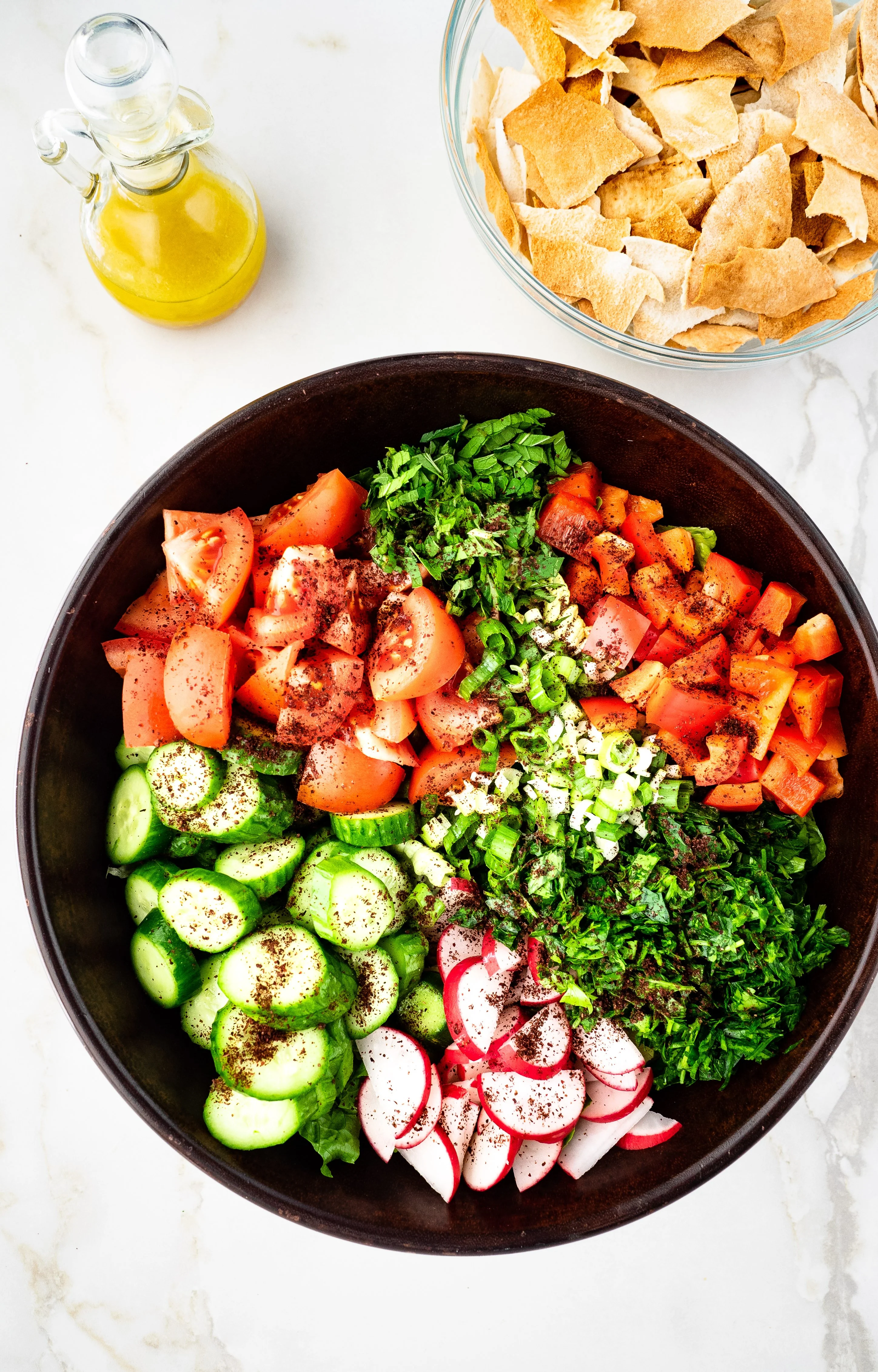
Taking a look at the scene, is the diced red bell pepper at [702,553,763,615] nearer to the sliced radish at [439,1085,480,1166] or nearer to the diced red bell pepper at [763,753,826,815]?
the diced red bell pepper at [763,753,826,815]

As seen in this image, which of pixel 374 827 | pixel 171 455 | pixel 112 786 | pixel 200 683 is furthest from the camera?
pixel 171 455

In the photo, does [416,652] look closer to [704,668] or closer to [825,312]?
[704,668]

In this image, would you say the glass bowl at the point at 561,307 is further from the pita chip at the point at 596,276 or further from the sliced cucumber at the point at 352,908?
the sliced cucumber at the point at 352,908

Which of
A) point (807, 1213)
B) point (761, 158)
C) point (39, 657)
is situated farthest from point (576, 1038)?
point (761, 158)

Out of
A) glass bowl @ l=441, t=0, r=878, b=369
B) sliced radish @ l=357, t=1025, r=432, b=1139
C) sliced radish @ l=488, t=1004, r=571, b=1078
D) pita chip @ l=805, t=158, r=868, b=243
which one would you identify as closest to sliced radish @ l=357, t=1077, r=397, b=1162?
sliced radish @ l=357, t=1025, r=432, b=1139

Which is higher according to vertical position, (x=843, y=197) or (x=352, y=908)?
(x=843, y=197)

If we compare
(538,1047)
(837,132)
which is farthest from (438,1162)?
(837,132)

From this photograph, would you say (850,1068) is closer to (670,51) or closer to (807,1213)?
(807,1213)
